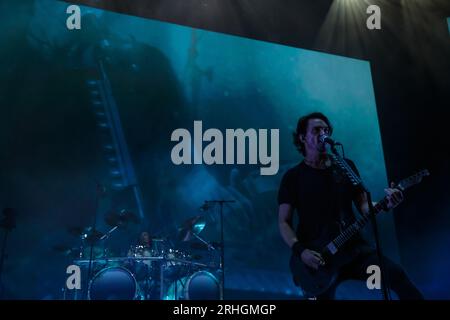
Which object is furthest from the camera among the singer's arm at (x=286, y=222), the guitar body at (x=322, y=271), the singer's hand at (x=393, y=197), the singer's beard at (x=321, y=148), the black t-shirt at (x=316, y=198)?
the singer's beard at (x=321, y=148)

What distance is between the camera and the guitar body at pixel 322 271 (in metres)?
4.40

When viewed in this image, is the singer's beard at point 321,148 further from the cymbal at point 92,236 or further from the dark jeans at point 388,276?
the cymbal at point 92,236

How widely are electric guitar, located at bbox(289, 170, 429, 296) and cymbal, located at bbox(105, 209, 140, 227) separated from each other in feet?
4.93

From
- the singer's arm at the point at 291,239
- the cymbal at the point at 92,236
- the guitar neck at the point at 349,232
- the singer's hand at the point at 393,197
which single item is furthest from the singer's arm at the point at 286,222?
the cymbal at the point at 92,236

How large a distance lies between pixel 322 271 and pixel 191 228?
1205 millimetres

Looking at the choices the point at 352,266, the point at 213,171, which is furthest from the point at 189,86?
the point at 352,266

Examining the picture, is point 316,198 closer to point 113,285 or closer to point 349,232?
point 349,232

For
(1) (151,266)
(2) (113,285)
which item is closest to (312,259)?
(1) (151,266)

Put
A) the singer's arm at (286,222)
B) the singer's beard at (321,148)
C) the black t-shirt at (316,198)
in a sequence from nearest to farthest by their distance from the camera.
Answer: the black t-shirt at (316,198) < the singer's arm at (286,222) < the singer's beard at (321,148)

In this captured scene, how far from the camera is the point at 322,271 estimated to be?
173 inches

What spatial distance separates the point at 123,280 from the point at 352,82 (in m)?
2.84

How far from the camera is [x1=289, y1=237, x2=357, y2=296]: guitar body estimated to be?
440 centimetres

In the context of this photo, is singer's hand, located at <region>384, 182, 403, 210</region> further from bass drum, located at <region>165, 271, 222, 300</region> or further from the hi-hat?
the hi-hat

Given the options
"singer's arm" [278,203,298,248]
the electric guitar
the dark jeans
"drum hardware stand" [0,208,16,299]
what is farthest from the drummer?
the dark jeans
